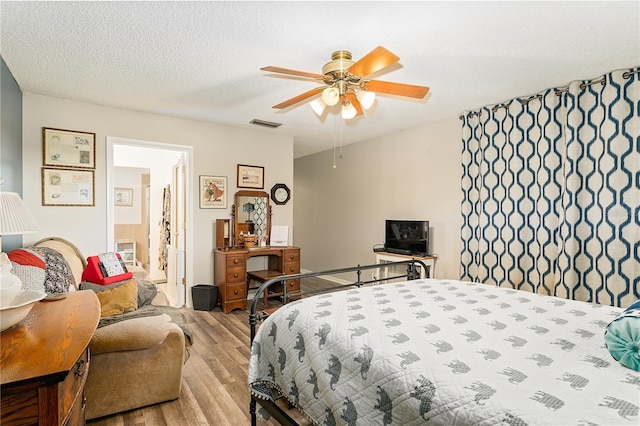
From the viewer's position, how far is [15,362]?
38.2 inches

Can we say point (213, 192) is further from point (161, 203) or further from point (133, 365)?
point (133, 365)

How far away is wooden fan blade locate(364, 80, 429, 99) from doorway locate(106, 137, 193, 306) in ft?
9.74

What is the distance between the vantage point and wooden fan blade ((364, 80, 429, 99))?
2.19 m

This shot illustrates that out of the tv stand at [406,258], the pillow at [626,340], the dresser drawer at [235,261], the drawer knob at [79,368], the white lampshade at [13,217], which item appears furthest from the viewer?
the dresser drawer at [235,261]

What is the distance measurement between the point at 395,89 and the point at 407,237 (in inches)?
102

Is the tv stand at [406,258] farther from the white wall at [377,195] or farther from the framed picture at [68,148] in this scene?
A: the framed picture at [68,148]

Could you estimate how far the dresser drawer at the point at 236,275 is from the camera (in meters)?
4.22

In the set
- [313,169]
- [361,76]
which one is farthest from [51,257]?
[313,169]

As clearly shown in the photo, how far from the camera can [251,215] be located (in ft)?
15.8

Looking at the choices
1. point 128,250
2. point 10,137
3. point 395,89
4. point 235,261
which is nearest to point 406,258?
point 235,261

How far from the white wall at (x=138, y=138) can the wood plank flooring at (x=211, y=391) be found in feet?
4.61

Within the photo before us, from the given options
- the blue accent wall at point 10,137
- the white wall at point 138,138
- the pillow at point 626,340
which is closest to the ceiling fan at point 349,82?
the pillow at point 626,340

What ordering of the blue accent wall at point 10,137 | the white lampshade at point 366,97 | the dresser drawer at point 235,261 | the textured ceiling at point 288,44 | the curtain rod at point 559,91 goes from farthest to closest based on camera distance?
the dresser drawer at point 235,261 → the curtain rod at point 559,91 → the blue accent wall at point 10,137 → the white lampshade at point 366,97 → the textured ceiling at point 288,44

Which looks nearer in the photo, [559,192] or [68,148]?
[559,192]
